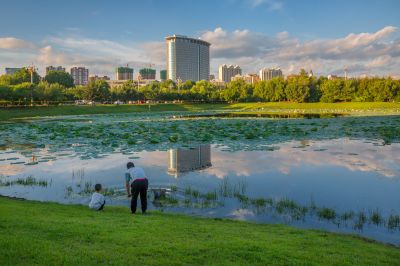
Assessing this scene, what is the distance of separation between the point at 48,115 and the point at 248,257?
7906 cm

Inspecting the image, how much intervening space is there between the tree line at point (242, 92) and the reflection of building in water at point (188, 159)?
73.3 meters

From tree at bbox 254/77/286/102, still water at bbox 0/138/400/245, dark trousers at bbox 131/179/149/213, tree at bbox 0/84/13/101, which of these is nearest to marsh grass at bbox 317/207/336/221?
still water at bbox 0/138/400/245

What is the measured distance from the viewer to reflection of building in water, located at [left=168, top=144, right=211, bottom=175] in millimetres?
20969

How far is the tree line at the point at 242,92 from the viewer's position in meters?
98.1

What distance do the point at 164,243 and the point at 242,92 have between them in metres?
141

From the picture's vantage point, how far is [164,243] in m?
8.04

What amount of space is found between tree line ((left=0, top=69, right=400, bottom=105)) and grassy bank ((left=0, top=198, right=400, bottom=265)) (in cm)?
8778

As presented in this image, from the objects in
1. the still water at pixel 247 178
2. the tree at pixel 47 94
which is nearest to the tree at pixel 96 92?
the tree at pixel 47 94

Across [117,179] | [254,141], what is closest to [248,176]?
[117,179]

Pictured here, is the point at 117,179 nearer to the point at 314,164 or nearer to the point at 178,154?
the point at 178,154

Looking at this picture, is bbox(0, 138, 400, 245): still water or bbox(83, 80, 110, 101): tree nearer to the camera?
bbox(0, 138, 400, 245): still water

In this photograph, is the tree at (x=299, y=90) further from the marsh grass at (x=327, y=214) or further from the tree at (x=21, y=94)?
the marsh grass at (x=327, y=214)

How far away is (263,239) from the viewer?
8766 millimetres

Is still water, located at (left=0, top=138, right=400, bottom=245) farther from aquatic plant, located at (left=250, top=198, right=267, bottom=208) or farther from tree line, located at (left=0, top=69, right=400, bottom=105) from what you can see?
tree line, located at (left=0, top=69, right=400, bottom=105)
